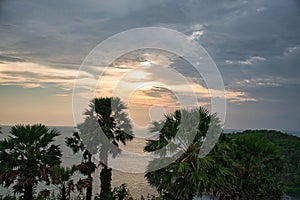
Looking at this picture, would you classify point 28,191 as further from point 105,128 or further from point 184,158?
point 105,128

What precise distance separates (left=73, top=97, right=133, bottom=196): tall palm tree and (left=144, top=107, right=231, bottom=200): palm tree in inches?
190

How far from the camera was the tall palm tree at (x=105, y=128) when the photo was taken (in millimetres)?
14250

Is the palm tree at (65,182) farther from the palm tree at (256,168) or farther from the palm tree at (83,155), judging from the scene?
the palm tree at (256,168)

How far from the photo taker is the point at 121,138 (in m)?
14.8

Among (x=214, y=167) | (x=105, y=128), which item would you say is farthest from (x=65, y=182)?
(x=214, y=167)

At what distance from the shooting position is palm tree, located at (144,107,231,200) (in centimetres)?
897

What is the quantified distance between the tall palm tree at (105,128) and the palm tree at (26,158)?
396 cm

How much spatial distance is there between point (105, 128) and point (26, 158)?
15.9 ft

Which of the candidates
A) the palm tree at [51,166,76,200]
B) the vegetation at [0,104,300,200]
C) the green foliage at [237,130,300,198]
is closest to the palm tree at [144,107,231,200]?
the vegetation at [0,104,300,200]

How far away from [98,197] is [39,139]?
12.2 feet

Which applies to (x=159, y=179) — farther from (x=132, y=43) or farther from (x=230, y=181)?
(x=132, y=43)

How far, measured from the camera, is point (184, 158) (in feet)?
30.5

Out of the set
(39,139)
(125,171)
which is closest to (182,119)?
(39,139)

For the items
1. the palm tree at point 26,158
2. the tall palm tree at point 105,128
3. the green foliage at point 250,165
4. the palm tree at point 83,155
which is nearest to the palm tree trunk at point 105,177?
the tall palm tree at point 105,128
